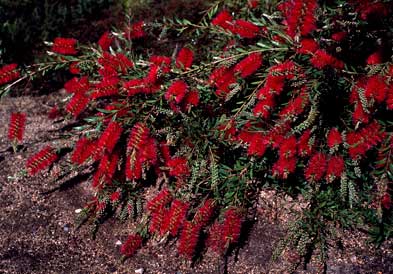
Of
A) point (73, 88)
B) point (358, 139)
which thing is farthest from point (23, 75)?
point (358, 139)

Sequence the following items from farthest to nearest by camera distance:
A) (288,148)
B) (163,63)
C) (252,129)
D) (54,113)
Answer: (54,113) → (163,63) → (252,129) → (288,148)

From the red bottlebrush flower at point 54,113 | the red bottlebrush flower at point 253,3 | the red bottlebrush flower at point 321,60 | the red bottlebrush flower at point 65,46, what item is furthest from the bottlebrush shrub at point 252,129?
the red bottlebrush flower at point 54,113

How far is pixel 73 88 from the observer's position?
3830 mm

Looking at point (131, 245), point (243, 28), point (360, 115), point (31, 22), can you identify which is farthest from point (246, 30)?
point (31, 22)

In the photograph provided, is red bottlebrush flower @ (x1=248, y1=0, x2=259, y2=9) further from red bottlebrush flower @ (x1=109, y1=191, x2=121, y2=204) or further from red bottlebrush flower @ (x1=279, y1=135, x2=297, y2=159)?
red bottlebrush flower @ (x1=109, y1=191, x2=121, y2=204)

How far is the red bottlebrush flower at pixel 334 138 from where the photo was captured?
10.3 ft

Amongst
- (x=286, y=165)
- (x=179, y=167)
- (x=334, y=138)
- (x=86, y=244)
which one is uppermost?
(x=334, y=138)

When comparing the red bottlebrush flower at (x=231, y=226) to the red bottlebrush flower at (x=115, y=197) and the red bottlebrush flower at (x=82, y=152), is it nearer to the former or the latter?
the red bottlebrush flower at (x=115, y=197)

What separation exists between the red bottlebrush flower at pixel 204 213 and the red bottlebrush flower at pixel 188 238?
0.03 metres

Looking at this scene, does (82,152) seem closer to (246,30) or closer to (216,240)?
(216,240)

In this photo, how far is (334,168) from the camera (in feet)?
10.5

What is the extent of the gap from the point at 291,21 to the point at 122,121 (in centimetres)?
111

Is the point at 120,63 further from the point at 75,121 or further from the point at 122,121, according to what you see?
the point at 75,121

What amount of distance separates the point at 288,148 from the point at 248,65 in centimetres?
53
